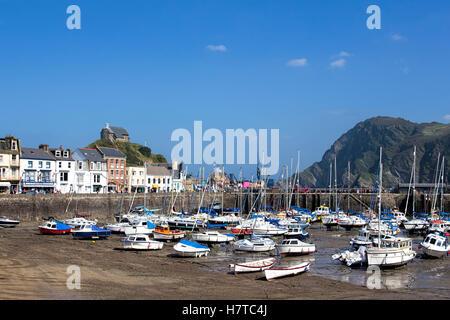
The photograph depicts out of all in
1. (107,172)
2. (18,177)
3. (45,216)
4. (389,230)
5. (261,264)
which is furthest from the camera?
(107,172)

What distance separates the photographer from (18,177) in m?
70.8

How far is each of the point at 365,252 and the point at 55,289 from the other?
2112cm

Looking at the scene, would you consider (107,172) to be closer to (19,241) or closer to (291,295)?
(19,241)

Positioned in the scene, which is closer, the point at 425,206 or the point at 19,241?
the point at 19,241

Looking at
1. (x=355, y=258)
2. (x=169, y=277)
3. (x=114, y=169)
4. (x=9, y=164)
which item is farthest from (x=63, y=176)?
(x=355, y=258)

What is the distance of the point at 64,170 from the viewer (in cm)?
7812

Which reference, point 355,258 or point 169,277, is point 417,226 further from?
point 169,277

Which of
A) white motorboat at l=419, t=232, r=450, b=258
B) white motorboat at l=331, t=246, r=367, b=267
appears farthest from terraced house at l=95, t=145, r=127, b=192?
white motorboat at l=419, t=232, r=450, b=258

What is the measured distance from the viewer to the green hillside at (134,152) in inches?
5295

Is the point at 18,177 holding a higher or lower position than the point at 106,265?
higher

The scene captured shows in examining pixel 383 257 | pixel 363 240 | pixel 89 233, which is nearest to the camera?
pixel 383 257

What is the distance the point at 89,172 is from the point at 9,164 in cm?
1497
